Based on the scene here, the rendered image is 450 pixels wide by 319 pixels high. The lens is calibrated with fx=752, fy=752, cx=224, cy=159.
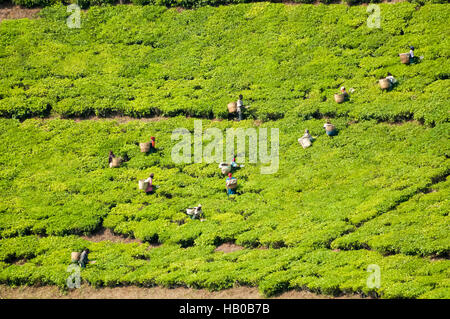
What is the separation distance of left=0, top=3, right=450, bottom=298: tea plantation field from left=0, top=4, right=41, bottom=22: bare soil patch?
117 cm

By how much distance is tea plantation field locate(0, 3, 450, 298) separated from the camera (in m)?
38.8

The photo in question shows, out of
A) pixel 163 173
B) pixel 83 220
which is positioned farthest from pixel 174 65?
pixel 83 220

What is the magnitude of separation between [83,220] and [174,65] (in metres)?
17.6

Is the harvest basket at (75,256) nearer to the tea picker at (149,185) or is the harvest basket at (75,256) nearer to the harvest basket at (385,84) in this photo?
the tea picker at (149,185)

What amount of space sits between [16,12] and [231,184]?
31.9 metres

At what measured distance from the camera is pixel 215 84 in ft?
182

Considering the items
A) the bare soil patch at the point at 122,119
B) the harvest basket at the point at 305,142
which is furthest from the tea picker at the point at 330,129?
the bare soil patch at the point at 122,119

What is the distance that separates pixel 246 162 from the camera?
4772 cm

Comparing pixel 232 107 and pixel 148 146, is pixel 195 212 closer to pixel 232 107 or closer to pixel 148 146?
pixel 148 146

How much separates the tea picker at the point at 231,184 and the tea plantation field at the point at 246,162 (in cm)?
48

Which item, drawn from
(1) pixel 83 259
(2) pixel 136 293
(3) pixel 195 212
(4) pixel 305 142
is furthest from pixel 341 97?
(1) pixel 83 259

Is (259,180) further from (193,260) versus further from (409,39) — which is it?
(409,39)

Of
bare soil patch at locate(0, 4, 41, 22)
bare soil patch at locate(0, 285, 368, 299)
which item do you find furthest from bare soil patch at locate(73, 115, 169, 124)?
bare soil patch at locate(0, 285, 368, 299)

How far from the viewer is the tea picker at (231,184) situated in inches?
1777
